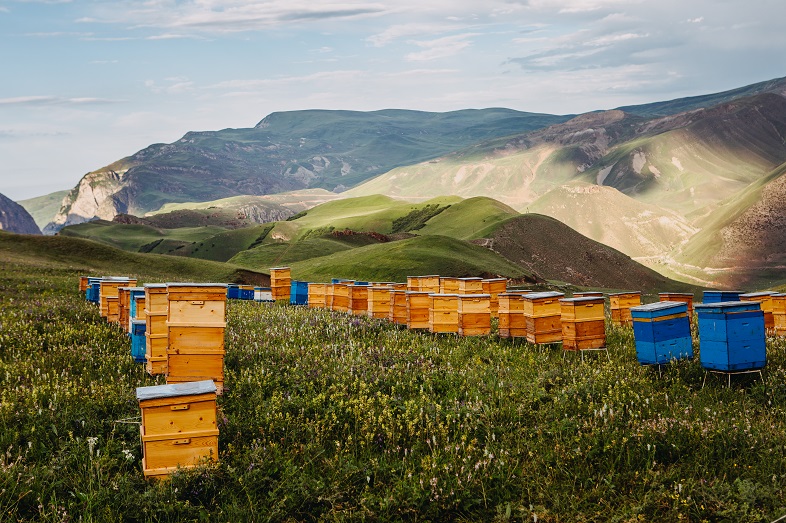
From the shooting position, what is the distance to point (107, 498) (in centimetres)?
853

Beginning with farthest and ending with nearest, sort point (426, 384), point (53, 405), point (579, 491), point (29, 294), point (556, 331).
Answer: point (29, 294)
point (556, 331)
point (426, 384)
point (53, 405)
point (579, 491)

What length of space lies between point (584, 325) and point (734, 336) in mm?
4471

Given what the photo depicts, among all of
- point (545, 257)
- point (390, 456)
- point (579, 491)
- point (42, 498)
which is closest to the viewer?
point (42, 498)

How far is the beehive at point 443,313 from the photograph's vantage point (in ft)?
63.6

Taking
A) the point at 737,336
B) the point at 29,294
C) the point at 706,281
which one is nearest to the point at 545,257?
the point at 706,281

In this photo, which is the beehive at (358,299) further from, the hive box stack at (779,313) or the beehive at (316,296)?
the hive box stack at (779,313)

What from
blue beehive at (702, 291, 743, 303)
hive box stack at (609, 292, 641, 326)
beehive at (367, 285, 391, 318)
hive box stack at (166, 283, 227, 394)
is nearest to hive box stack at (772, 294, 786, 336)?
blue beehive at (702, 291, 743, 303)

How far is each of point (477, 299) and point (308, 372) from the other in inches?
272

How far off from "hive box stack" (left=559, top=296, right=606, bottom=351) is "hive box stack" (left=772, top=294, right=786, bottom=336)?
6.34 meters

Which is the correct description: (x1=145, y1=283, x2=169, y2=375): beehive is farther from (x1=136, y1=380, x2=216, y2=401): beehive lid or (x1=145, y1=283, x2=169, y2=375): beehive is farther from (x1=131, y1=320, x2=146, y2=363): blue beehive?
(x1=136, y1=380, x2=216, y2=401): beehive lid

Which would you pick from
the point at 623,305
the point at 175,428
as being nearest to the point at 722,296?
the point at 623,305

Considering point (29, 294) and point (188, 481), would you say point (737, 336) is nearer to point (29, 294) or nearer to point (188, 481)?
point (188, 481)

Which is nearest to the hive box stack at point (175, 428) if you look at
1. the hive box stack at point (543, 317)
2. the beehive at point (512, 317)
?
the hive box stack at point (543, 317)

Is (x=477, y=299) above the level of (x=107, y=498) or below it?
above
